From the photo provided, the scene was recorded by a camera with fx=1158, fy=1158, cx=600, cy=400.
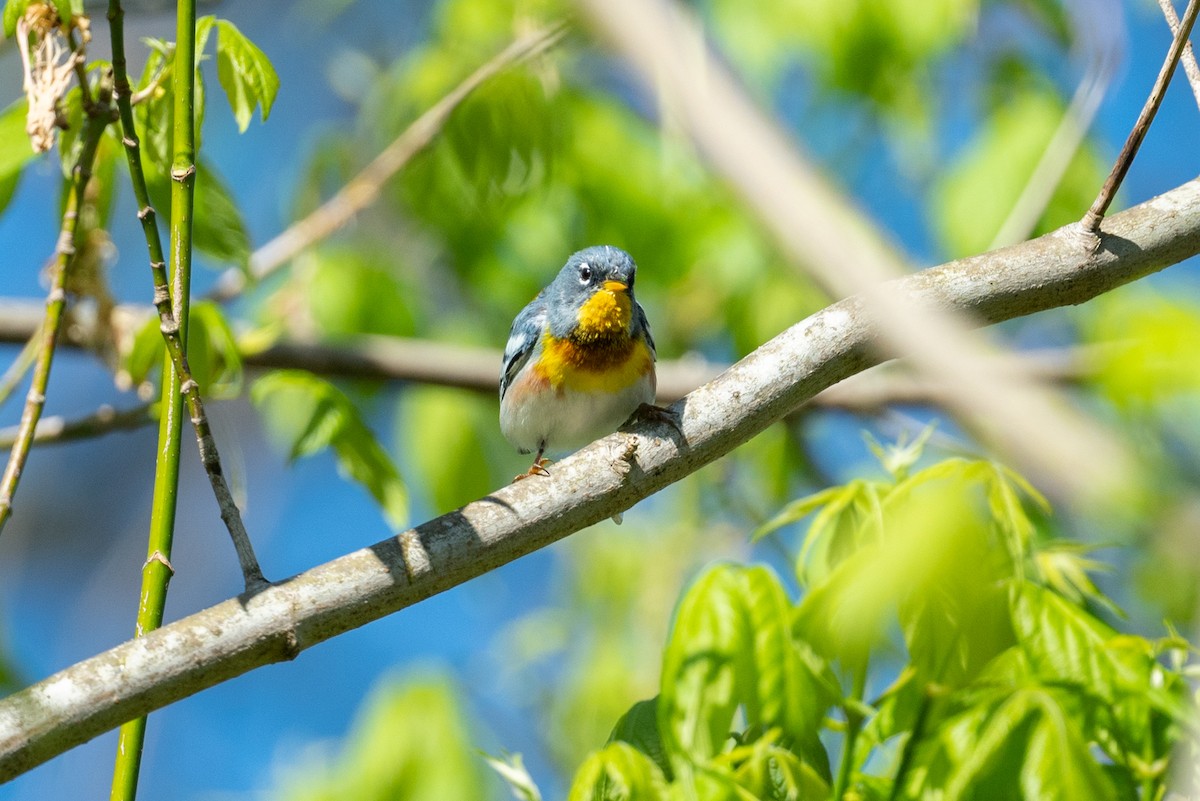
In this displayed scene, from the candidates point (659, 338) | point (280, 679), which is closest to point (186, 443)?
point (280, 679)

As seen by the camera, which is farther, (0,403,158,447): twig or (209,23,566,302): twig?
(209,23,566,302): twig

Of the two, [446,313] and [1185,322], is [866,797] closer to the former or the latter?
[1185,322]

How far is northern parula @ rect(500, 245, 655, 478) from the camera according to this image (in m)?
3.75

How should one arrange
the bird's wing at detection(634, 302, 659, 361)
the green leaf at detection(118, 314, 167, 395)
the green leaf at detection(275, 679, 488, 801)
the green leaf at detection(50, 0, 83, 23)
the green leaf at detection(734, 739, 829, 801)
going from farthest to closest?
the green leaf at detection(275, 679, 488, 801)
the bird's wing at detection(634, 302, 659, 361)
the green leaf at detection(118, 314, 167, 395)
the green leaf at detection(50, 0, 83, 23)
the green leaf at detection(734, 739, 829, 801)

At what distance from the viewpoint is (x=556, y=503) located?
6.99 ft

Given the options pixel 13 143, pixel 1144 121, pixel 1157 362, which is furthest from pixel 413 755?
pixel 1144 121

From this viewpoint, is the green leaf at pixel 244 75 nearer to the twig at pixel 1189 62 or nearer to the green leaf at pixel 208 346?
the green leaf at pixel 208 346

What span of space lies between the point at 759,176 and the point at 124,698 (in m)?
1.25

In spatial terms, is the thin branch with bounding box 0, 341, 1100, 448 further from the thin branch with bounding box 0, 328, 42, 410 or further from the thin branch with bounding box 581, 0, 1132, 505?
the thin branch with bounding box 581, 0, 1132, 505

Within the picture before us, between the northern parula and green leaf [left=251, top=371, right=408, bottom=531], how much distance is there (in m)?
0.68

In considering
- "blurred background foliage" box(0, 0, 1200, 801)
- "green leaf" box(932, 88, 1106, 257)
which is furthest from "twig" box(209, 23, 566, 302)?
"green leaf" box(932, 88, 1106, 257)

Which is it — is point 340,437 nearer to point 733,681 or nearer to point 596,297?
point 596,297

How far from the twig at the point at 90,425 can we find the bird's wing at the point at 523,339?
3.87ft

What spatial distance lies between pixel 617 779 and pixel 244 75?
1.63 metres
